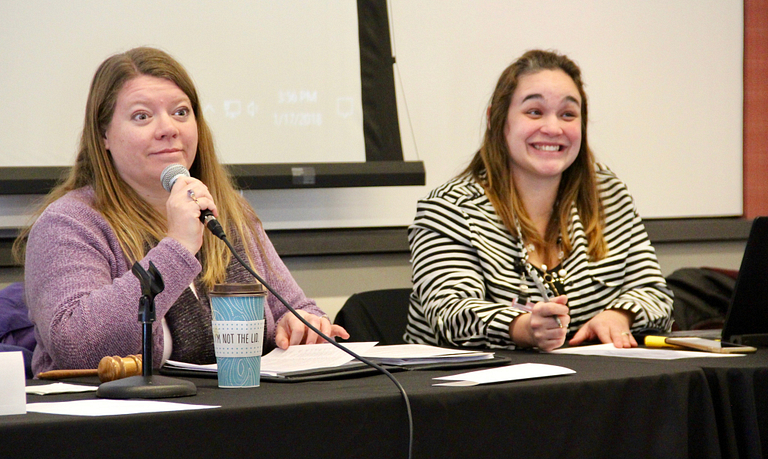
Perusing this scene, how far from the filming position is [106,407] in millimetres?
874

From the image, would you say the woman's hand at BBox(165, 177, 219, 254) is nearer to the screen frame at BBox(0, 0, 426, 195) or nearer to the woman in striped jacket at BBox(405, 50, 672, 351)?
the woman in striped jacket at BBox(405, 50, 672, 351)

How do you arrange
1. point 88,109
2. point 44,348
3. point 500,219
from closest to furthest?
1. point 44,348
2. point 88,109
3. point 500,219

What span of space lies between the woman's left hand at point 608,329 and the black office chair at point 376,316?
22.7 inches

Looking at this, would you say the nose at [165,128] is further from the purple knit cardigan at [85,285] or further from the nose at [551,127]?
the nose at [551,127]

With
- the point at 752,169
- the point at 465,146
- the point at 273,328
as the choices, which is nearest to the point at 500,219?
the point at 273,328

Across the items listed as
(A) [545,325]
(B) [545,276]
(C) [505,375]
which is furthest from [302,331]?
(B) [545,276]

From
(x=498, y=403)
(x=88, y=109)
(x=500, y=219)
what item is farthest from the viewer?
(x=500, y=219)

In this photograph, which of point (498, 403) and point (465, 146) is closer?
point (498, 403)

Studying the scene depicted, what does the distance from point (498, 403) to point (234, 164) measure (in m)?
1.65

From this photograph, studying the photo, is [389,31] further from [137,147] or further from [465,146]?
[137,147]

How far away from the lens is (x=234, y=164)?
8.12 feet

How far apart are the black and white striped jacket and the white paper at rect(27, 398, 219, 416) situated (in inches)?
37.8

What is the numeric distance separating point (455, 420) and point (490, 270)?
97 cm

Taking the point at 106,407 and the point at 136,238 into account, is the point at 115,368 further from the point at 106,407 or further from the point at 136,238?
the point at 136,238
